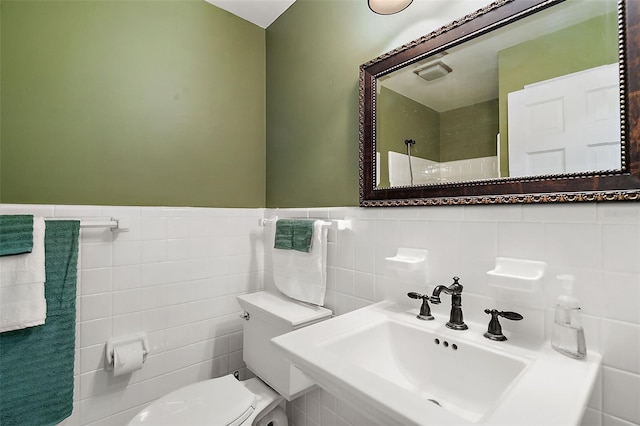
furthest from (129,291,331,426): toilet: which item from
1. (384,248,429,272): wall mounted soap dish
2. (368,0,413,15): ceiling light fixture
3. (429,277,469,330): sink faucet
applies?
(368,0,413,15): ceiling light fixture

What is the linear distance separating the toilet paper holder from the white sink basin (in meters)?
0.97

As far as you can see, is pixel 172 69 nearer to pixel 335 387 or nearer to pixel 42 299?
pixel 42 299

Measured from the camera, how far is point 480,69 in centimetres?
96

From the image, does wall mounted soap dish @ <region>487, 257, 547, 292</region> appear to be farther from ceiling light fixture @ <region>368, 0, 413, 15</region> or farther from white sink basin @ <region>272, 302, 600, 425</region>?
ceiling light fixture @ <region>368, 0, 413, 15</region>

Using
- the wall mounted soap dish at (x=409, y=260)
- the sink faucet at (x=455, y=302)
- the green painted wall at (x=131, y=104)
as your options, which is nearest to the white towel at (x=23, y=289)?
the green painted wall at (x=131, y=104)

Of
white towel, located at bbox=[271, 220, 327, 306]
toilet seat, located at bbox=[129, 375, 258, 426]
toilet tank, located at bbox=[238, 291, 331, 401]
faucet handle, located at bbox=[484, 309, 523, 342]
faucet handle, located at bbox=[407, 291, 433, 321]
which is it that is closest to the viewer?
faucet handle, located at bbox=[484, 309, 523, 342]

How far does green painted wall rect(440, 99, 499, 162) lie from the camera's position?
922 mm

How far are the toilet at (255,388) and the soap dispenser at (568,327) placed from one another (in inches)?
32.7

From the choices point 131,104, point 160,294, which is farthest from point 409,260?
point 131,104

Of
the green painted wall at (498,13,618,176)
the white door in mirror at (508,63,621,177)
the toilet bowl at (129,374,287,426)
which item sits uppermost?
the green painted wall at (498,13,618,176)

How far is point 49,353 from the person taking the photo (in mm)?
1114

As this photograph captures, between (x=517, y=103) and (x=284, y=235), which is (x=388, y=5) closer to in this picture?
(x=517, y=103)

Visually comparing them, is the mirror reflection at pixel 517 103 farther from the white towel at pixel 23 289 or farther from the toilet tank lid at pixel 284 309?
→ the white towel at pixel 23 289

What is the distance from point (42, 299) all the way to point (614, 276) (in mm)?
1767
